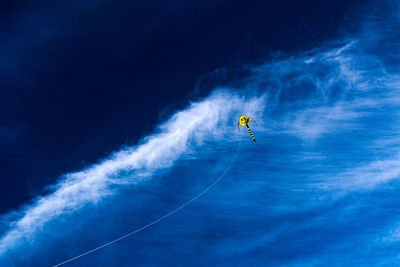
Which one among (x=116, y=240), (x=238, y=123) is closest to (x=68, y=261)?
(x=116, y=240)

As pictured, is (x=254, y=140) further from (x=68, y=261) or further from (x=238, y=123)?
(x=68, y=261)

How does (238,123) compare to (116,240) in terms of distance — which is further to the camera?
(116,240)

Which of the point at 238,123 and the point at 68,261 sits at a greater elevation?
the point at 238,123

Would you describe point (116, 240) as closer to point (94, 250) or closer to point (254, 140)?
point (94, 250)

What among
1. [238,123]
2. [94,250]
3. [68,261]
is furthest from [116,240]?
[238,123]

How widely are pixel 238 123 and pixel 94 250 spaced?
19.5m

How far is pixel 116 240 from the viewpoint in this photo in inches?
1152

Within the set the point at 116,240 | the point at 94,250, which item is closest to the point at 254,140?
the point at 116,240

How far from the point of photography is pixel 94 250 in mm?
29000

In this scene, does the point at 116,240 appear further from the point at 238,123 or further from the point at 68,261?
the point at 238,123

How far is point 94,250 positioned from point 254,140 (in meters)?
19.7

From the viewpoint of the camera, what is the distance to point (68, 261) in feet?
93.9

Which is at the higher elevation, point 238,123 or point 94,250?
point 238,123

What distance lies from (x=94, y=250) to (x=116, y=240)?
7.78 feet
